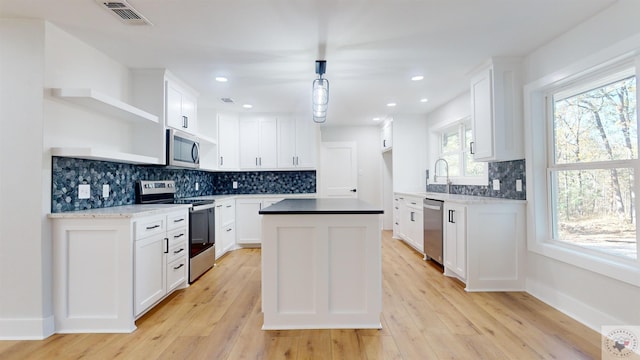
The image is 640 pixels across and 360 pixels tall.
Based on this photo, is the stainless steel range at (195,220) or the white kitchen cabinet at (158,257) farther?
the stainless steel range at (195,220)

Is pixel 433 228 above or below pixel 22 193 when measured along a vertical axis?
below

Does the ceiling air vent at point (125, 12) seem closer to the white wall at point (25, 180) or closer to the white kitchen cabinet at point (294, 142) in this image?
the white wall at point (25, 180)

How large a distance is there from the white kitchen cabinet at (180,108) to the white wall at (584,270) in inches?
148

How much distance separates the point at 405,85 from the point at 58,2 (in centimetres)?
337

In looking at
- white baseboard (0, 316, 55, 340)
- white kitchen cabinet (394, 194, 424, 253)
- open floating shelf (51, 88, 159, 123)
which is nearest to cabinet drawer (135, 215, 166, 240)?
white baseboard (0, 316, 55, 340)

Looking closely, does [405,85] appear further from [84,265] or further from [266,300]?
[84,265]

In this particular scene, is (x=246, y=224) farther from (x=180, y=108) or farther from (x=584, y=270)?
(x=584, y=270)

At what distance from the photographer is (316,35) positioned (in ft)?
8.39

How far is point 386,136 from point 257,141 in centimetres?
250

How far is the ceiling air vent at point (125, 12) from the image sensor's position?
6.91ft

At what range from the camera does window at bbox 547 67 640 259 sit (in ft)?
7.23

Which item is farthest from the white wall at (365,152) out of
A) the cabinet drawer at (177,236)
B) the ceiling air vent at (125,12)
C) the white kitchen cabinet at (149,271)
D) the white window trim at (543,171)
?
the ceiling air vent at (125,12)

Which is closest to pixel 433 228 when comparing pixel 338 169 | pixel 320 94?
pixel 320 94

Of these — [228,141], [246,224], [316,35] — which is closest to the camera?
[316,35]
